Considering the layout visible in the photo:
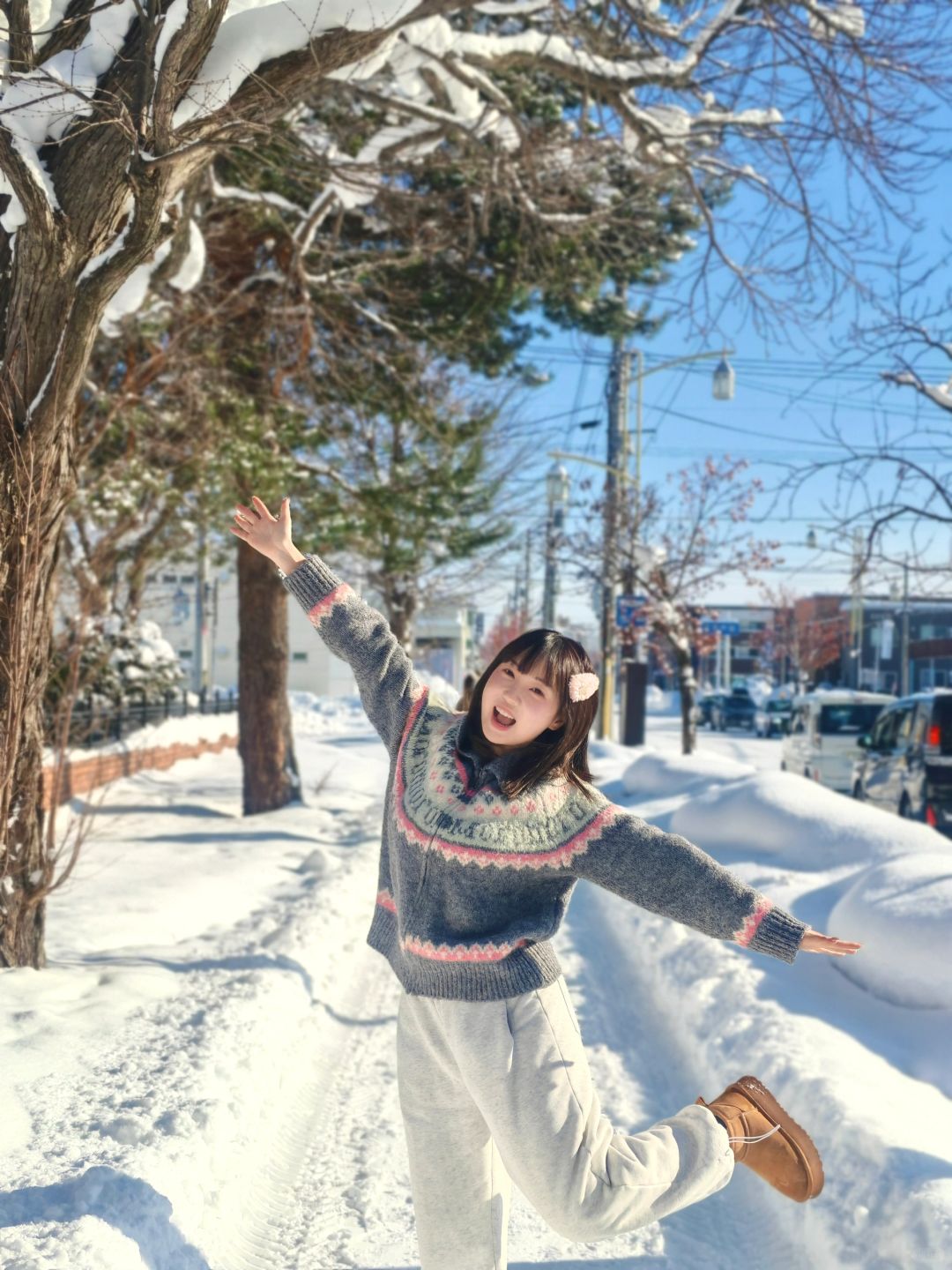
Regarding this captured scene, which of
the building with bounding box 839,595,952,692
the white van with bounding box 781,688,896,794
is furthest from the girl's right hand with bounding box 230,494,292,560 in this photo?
the building with bounding box 839,595,952,692

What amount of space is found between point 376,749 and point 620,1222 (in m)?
23.5

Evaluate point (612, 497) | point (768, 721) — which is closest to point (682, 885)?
point (612, 497)

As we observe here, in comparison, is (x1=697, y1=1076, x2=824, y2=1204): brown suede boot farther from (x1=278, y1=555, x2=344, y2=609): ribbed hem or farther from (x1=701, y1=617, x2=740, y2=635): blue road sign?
(x1=701, y1=617, x2=740, y2=635): blue road sign

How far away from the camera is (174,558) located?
19.6 metres

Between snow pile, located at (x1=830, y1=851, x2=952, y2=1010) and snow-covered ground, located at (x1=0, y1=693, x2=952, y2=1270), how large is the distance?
0.5 inches

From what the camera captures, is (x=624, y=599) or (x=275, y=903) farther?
(x=624, y=599)

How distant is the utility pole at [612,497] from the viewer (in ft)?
69.1

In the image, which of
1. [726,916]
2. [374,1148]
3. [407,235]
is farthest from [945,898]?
[407,235]

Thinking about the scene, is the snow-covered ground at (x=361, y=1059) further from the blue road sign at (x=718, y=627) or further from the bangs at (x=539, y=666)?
the blue road sign at (x=718, y=627)

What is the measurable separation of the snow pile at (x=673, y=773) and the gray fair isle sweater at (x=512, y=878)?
A: 10845 millimetres

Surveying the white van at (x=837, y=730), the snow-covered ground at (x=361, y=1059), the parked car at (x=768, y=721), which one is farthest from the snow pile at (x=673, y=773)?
the parked car at (x=768, y=721)

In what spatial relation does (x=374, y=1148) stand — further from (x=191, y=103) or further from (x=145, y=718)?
(x=145, y=718)

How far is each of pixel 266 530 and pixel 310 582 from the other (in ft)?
0.70

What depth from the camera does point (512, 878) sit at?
259 centimetres
